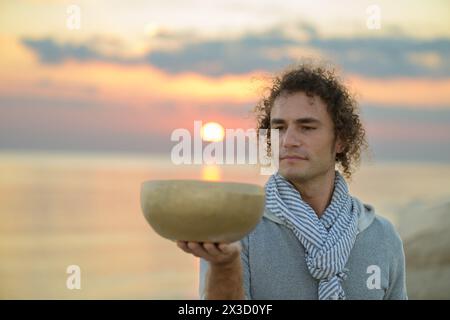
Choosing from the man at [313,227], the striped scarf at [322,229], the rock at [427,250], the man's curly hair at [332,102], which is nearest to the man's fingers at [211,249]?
the man at [313,227]

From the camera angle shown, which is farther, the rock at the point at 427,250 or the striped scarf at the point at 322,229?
the rock at the point at 427,250

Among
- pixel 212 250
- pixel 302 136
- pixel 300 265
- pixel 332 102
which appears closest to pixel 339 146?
pixel 332 102

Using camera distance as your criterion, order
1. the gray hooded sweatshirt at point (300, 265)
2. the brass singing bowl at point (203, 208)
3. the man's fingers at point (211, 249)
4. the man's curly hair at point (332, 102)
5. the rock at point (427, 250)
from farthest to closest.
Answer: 1. the rock at point (427, 250)
2. the man's curly hair at point (332, 102)
3. the gray hooded sweatshirt at point (300, 265)
4. the man's fingers at point (211, 249)
5. the brass singing bowl at point (203, 208)

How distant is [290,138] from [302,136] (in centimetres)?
6

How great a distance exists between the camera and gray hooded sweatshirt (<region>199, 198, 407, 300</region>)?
8.44ft

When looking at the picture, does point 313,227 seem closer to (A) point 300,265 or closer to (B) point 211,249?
(A) point 300,265

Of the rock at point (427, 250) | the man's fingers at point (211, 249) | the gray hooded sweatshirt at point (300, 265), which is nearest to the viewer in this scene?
the man's fingers at point (211, 249)

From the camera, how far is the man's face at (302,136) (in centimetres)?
265

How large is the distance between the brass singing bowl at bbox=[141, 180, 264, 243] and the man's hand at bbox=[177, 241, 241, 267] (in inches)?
1.2

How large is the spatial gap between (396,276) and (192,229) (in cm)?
116

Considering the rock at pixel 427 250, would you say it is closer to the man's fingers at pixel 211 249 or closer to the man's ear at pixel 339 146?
the man's ear at pixel 339 146

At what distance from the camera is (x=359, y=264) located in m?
2.70

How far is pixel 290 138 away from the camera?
264cm
